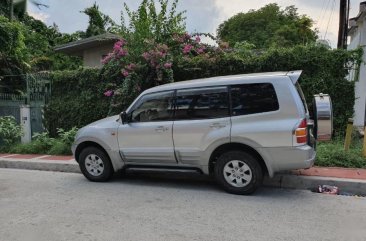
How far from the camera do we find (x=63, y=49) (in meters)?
18.7

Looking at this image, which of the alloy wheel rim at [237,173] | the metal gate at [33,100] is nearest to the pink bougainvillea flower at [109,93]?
the metal gate at [33,100]

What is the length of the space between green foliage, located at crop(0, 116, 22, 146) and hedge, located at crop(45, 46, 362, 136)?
3.87 feet

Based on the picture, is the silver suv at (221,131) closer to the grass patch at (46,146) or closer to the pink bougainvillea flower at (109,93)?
the grass patch at (46,146)

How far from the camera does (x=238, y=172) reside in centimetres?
598

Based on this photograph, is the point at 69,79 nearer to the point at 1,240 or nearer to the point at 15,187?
the point at 15,187

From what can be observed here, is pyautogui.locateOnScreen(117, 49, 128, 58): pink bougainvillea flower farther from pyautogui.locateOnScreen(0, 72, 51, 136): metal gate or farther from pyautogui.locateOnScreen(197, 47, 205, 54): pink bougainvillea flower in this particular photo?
pyautogui.locateOnScreen(0, 72, 51, 136): metal gate

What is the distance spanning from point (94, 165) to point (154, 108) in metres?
1.74

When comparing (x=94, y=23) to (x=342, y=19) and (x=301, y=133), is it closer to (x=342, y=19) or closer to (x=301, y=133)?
(x=342, y=19)

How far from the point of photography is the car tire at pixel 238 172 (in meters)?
5.85

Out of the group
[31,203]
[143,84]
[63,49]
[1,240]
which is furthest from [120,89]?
[63,49]

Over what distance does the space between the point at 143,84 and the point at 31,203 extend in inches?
215

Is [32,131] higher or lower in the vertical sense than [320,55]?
lower

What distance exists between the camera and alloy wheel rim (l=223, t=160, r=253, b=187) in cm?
591

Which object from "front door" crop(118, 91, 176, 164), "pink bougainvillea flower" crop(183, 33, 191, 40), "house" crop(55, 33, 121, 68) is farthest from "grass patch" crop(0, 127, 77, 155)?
"house" crop(55, 33, 121, 68)
